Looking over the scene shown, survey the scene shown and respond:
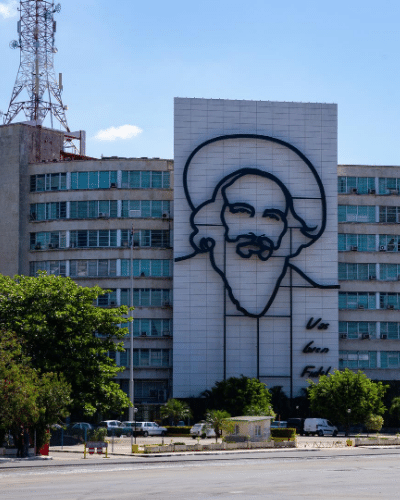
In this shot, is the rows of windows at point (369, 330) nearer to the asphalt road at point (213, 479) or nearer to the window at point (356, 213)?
the window at point (356, 213)

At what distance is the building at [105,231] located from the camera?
91.6 m

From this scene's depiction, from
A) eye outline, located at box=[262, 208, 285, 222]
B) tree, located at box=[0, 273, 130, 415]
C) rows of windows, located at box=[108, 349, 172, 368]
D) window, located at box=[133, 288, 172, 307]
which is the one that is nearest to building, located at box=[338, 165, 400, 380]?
eye outline, located at box=[262, 208, 285, 222]

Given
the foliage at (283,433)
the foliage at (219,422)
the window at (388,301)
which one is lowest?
the foliage at (283,433)

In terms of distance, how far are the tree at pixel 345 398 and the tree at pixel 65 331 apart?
22.4 m

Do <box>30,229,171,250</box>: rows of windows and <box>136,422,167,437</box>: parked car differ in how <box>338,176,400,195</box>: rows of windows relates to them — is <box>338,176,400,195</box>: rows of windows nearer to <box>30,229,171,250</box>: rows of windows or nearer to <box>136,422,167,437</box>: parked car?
<box>30,229,171,250</box>: rows of windows

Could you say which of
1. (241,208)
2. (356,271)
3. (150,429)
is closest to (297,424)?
(150,429)

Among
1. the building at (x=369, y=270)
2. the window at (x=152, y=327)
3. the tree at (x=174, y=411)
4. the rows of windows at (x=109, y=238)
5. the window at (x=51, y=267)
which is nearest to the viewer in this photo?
the tree at (x=174, y=411)

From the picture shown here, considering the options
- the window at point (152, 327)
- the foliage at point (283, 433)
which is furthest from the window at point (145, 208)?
the foliage at point (283, 433)

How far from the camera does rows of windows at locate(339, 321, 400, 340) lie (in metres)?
94.4

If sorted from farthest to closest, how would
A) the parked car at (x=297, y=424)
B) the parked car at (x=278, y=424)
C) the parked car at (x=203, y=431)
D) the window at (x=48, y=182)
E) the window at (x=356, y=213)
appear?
the window at (x=356, y=213) → the window at (x=48, y=182) → the parked car at (x=297, y=424) → the parked car at (x=278, y=424) → the parked car at (x=203, y=431)

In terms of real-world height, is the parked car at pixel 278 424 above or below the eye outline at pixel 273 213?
below

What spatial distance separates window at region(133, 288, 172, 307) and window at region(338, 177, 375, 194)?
67.7 ft

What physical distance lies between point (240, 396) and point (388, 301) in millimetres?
22311

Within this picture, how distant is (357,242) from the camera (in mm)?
95312
